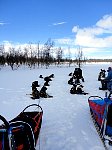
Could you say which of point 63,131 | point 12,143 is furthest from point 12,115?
point 12,143

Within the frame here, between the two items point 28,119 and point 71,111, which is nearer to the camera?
point 28,119

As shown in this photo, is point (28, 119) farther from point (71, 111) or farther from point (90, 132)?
point (71, 111)

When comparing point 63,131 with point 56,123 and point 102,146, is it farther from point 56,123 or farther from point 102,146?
point 102,146

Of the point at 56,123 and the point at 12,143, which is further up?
the point at 12,143

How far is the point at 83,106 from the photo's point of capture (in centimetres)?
917

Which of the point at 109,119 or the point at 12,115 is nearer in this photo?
the point at 109,119

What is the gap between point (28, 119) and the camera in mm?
5258

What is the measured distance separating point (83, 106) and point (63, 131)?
3.04 metres

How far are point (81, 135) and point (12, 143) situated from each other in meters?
2.83

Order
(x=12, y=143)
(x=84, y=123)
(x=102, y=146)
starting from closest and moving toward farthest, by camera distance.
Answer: (x=12, y=143) < (x=102, y=146) < (x=84, y=123)

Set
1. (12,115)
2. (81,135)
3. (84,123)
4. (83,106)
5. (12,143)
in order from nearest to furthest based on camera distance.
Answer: (12,143)
(81,135)
(84,123)
(12,115)
(83,106)

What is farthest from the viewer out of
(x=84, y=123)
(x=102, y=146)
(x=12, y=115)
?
(x=12, y=115)

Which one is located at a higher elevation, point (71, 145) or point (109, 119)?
point (109, 119)

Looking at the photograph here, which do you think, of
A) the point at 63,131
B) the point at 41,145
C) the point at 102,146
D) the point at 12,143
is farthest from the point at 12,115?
the point at 12,143
